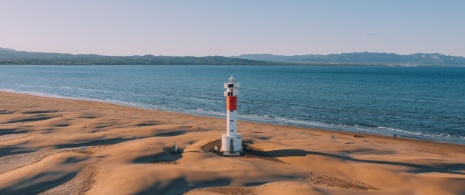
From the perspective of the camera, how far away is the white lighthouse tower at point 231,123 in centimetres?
2084

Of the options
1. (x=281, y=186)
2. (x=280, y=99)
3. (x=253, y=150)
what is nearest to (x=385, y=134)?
(x=253, y=150)

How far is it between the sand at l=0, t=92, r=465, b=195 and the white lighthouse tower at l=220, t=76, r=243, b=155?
2.81 feet

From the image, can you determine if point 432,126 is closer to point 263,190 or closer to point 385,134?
point 385,134

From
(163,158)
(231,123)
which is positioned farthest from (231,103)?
(163,158)

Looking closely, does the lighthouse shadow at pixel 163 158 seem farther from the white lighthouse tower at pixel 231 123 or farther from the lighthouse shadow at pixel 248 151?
the white lighthouse tower at pixel 231 123

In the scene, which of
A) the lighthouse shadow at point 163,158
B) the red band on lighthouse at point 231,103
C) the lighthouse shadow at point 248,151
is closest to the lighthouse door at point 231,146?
the lighthouse shadow at point 248,151

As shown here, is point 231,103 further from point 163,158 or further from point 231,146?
point 163,158

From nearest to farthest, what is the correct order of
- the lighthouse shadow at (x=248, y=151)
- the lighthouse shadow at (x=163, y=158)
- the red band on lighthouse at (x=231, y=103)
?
the lighthouse shadow at (x=163, y=158) < the lighthouse shadow at (x=248, y=151) < the red band on lighthouse at (x=231, y=103)

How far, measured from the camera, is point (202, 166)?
18.3 metres

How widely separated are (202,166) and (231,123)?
359cm

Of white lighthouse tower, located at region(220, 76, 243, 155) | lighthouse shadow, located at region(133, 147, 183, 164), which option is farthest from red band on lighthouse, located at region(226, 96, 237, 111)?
lighthouse shadow, located at region(133, 147, 183, 164)

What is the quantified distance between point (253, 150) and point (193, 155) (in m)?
3.54

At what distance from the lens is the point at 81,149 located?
2144cm

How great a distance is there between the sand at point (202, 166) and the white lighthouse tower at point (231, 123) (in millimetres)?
856
